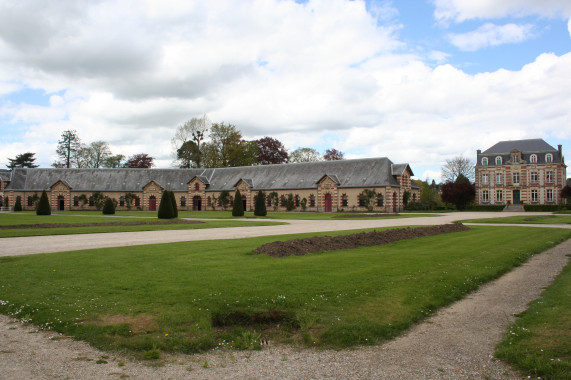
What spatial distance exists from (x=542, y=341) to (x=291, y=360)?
3.35 metres

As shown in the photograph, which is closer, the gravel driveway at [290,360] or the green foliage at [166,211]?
the gravel driveway at [290,360]

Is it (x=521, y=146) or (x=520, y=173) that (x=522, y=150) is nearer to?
(x=521, y=146)

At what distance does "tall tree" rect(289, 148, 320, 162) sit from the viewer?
93.1m

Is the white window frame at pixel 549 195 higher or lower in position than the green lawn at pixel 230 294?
higher

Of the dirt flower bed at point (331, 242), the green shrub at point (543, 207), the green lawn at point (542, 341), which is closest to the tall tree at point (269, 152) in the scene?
the green shrub at point (543, 207)

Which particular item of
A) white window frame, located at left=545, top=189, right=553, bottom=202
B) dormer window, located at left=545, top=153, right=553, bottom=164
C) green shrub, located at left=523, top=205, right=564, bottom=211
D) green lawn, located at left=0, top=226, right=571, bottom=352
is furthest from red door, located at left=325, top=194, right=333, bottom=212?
green lawn, located at left=0, top=226, right=571, bottom=352

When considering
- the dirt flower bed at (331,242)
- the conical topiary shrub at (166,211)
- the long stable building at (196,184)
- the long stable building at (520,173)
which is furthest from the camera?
the long stable building at (520,173)

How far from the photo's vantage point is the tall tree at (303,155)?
9312 centimetres

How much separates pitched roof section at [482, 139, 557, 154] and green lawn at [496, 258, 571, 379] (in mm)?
66748

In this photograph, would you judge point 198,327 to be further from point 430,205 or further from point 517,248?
point 430,205

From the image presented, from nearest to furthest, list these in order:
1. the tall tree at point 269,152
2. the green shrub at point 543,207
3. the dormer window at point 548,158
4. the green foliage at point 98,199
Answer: the green shrub at point 543,207, the dormer window at point 548,158, the green foliage at point 98,199, the tall tree at point 269,152

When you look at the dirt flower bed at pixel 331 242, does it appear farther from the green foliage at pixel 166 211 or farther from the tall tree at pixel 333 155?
the tall tree at pixel 333 155

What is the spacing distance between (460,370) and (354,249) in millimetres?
9517

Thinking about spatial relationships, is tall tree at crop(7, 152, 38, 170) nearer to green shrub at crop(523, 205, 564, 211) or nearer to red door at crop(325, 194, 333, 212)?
red door at crop(325, 194, 333, 212)
